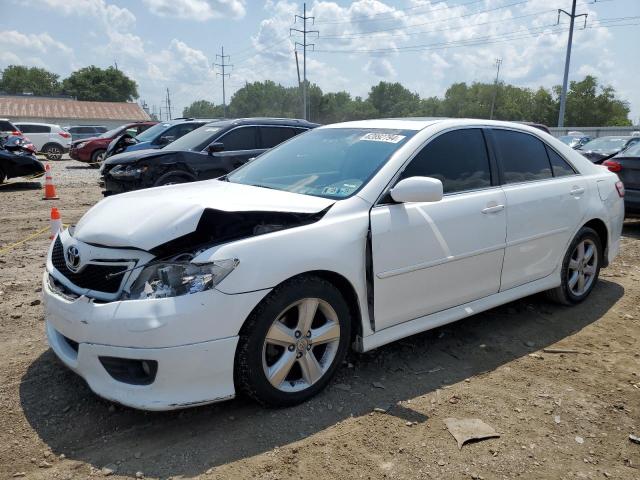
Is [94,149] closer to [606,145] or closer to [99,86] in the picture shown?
[606,145]

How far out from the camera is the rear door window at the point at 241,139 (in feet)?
29.7

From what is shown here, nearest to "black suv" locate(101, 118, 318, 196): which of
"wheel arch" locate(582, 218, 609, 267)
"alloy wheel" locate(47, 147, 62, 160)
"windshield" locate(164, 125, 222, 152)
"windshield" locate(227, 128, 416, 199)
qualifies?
"windshield" locate(164, 125, 222, 152)

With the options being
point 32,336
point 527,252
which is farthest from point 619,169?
point 32,336

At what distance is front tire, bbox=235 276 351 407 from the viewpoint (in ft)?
9.18

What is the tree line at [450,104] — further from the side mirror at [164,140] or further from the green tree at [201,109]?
the side mirror at [164,140]

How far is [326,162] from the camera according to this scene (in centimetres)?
383

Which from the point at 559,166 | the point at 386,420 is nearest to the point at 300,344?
the point at 386,420

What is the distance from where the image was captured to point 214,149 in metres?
8.59

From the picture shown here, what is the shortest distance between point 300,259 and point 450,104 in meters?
99.0

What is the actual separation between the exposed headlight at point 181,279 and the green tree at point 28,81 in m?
120

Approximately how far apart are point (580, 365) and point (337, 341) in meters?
1.86

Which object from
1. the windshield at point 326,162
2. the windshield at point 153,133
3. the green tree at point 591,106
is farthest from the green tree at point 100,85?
the windshield at point 326,162

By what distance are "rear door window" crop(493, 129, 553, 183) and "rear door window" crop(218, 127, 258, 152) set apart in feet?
18.3

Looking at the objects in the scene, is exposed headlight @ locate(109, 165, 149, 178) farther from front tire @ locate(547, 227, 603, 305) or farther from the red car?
the red car
